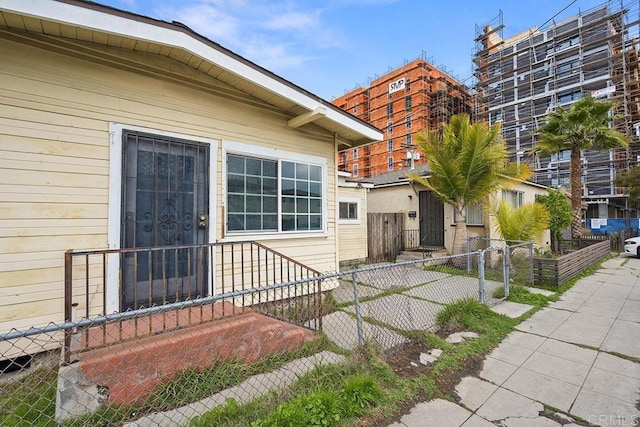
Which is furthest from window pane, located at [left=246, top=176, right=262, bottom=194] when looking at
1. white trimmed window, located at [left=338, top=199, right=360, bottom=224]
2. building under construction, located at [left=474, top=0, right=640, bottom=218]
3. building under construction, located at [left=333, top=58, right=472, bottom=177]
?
building under construction, located at [left=333, top=58, right=472, bottom=177]

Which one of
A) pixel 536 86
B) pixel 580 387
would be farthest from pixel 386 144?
pixel 580 387

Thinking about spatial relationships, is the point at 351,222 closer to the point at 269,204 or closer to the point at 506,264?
the point at 506,264

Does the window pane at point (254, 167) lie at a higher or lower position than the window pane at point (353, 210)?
higher

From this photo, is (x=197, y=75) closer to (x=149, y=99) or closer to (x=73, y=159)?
(x=149, y=99)

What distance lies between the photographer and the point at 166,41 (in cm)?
345

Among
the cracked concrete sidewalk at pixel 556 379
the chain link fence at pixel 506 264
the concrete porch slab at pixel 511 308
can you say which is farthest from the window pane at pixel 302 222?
the concrete porch slab at pixel 511 308

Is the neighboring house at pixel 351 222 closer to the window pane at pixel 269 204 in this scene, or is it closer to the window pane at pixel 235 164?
the window pane at pixel 269 204

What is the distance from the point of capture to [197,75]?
4125 mm

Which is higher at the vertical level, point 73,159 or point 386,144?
point 386,144

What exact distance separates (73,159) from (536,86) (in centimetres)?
4494

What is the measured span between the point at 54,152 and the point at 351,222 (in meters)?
8.21

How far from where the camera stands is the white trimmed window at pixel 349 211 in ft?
33.4

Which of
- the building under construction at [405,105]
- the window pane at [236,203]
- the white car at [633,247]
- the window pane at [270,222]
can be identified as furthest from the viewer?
the building under construction at [405,105]

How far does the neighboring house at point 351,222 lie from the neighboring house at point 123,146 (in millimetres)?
5154
